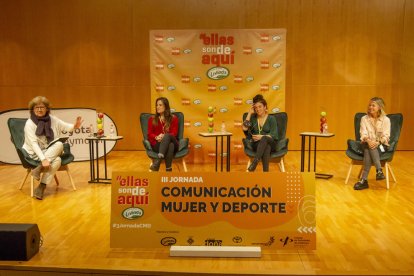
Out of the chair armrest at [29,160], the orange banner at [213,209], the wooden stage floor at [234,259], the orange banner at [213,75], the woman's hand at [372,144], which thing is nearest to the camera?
the wooden stage floor at [234,259]

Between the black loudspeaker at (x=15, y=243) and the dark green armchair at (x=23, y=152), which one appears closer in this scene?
the black loudspeaker at (x=15, y=243)

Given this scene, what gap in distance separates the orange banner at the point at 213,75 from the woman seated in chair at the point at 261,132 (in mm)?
936

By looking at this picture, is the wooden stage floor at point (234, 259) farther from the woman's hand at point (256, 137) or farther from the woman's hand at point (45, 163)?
the woman's hand at point (256, 137)

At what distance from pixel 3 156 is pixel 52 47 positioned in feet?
8.13

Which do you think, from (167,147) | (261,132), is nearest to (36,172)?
(167,147)

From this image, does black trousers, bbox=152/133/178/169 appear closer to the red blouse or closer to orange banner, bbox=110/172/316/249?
the red blouse

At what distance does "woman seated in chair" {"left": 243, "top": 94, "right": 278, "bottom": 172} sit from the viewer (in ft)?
18.1

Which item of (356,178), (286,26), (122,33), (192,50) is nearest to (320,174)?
(356,178)

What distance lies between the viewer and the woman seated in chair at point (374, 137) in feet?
17.2

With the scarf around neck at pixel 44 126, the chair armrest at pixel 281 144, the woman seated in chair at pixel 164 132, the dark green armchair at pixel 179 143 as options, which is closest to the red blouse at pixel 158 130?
the woman seated in chair at pixel 164 132

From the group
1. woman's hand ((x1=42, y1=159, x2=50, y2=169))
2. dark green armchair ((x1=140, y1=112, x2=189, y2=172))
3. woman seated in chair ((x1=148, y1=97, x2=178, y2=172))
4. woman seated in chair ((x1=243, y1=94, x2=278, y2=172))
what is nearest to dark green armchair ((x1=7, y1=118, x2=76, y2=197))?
woman's hand ((x1=42, y1=159, x2=50, y2=169))

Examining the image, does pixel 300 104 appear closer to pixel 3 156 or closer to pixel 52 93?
pixel 52 93

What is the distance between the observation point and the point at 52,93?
8.36 m

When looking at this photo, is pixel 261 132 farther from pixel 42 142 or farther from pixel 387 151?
pixel 42 142
